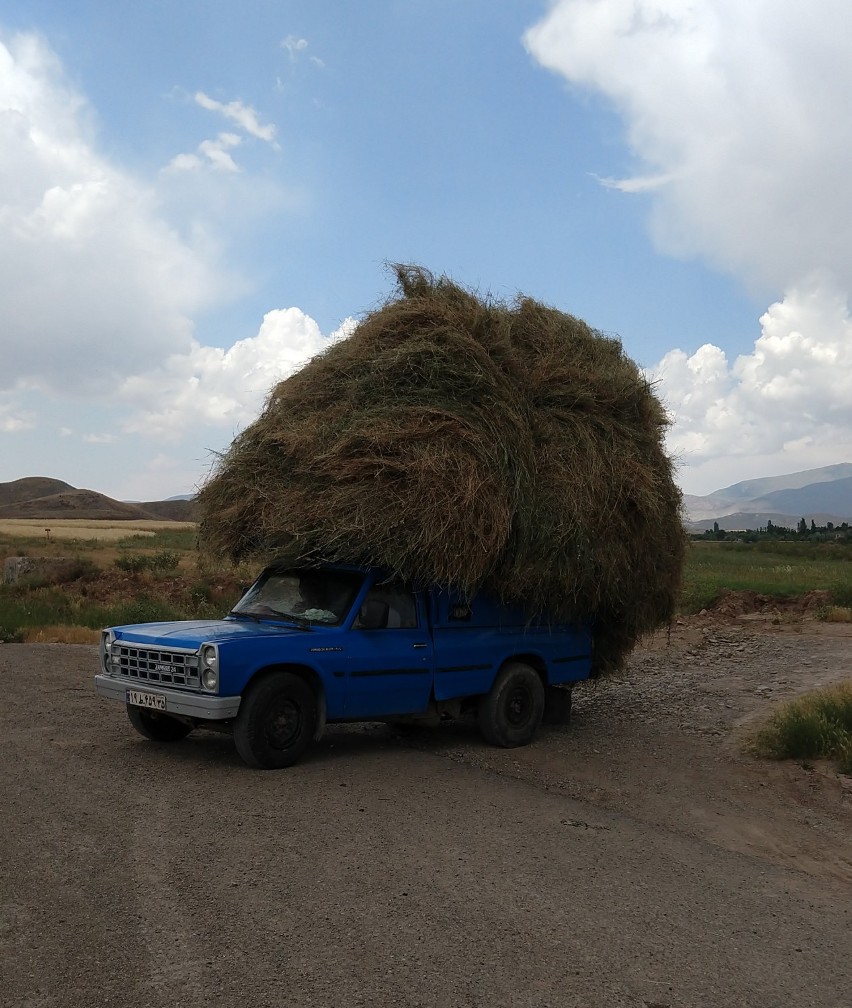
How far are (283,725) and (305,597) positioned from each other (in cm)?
126

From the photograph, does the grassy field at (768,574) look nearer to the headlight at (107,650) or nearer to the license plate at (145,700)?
the license plate at (145,700)

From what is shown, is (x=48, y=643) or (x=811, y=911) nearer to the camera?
(x=811, y=911)

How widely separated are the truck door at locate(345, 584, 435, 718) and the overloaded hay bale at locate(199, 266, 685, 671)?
34cm

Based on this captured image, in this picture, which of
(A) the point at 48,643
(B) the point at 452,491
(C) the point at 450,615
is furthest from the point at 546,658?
(A) the point at 48,643

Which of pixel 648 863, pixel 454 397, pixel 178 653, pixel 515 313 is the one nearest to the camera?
pixel 648 863

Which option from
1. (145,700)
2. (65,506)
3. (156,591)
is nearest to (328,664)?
(145,700)

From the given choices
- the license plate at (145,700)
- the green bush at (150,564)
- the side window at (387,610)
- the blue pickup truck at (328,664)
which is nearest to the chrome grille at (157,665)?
the blue pickup truck at (328,664)

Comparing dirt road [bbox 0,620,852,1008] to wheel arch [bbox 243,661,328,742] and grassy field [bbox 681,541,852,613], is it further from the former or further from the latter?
grassy field [bbox 681,541,852,613]

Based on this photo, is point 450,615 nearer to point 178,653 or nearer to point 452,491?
point 452,491

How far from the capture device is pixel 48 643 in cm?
1688

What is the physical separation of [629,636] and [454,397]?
3757 millimetres

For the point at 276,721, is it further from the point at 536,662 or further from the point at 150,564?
the point at 150,564

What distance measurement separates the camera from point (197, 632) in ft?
26.2

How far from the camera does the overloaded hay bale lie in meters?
8.37
